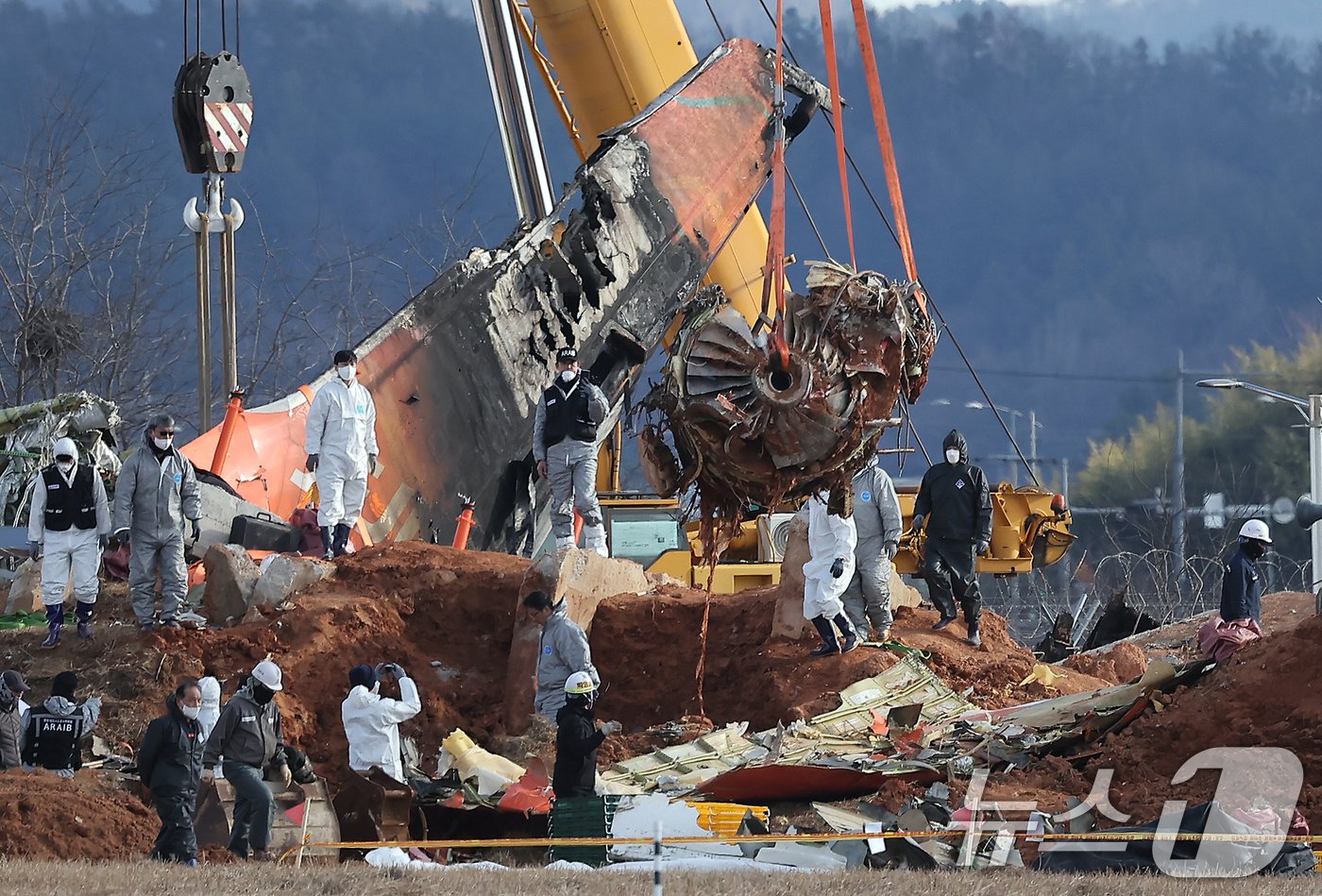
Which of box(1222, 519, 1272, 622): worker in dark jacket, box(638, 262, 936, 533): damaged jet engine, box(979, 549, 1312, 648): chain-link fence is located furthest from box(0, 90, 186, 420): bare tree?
box(638, 262, 936, 533): damaged jet engine

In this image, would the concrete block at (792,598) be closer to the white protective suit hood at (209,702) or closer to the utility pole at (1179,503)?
the white protective suit hood at (209,702)

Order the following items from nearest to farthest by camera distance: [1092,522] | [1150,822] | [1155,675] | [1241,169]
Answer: [1150,822] → [1155,675] → [1092,522] → [1241,169]

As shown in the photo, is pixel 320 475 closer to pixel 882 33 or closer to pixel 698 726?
pixel 698 726

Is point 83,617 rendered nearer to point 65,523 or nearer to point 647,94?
point 65,523

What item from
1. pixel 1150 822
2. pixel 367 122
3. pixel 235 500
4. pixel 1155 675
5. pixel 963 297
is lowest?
pixel 1150 822

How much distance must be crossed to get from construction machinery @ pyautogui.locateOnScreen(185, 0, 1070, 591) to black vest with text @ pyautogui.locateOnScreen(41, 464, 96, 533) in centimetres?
210

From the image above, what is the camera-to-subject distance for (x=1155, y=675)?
1294 cm

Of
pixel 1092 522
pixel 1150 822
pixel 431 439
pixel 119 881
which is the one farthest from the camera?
pixel 1092 522

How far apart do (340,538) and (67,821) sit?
5.40m

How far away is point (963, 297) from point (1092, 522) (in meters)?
31.4

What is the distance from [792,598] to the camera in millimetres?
16203

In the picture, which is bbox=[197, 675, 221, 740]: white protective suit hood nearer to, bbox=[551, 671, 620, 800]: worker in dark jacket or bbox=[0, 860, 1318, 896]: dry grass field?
bbox=[551, 671, 620, 800]: worker in dark jacket

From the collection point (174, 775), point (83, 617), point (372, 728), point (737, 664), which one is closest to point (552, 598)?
point (737, 664)

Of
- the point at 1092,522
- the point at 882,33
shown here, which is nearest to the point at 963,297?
the point at 882,33
